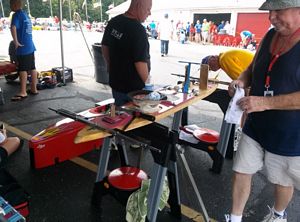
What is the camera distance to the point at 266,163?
2.03 meters

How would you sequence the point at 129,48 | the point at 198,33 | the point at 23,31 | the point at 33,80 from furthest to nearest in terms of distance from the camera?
the point at 198,33 < the point at 33,80 < the point at 23,31 < the point at 129,48

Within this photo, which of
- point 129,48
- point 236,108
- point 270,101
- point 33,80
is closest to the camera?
point 270,101

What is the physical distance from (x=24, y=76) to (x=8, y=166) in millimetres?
2876

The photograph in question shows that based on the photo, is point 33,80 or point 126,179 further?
point 33,80

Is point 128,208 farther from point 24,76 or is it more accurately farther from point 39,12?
point 39,12

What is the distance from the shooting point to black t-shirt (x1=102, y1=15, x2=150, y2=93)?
258cm

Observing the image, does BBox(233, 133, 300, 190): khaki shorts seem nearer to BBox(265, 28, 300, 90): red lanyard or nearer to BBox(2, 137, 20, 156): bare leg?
BBox(265, 28, 300, 90): red lanyard

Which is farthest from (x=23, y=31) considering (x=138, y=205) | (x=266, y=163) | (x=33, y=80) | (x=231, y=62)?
(x=266, y=163)

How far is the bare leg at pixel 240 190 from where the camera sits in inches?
82.8

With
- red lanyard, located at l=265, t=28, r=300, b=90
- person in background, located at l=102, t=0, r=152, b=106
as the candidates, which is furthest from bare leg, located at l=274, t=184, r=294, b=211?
person in background, located at l=102, t=0, r=152, b=106

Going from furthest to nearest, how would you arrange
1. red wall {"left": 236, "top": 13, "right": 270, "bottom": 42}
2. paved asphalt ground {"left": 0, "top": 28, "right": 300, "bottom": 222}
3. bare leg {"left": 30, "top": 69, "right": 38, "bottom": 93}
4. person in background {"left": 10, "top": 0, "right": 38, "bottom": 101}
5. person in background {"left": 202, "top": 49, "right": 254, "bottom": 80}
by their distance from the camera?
red wall {"left": 236, "top": 13, "right": 270, "bottom": 42}
bare leg {"left": 30, "top": 69, "right": 38, "bottom": 93}
person in background {"left": 10, "top": 0, "right": 38, "bottom": 101}
person in background {"left": 202, "top": 49, "right": 254, "bottom": 80}
paved asphalt ground {"left": 0, "top": 28, "right": 300, "bottom": 222}

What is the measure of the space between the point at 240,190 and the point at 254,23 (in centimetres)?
2436

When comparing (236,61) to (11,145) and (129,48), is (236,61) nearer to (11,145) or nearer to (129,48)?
(129,48)

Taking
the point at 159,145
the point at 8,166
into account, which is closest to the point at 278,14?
the point at 159,145
